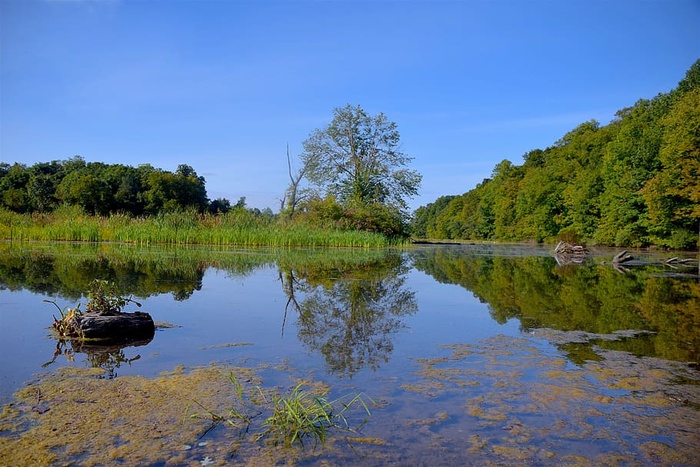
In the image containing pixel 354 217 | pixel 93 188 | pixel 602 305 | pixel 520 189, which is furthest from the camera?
pixel 520 189

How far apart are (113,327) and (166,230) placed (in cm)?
1985

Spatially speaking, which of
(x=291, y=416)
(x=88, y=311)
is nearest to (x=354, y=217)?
(x=88, y=311)

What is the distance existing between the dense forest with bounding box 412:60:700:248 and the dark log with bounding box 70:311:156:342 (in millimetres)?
28332

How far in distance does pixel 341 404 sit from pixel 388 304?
14.4 feet

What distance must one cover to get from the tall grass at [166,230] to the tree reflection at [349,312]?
12902 millimetres

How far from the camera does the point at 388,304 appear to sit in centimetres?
755

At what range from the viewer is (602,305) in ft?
25.7

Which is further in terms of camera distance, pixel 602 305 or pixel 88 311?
pixel 602 305

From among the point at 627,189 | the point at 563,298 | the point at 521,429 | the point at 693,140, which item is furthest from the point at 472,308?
the point at 627,189

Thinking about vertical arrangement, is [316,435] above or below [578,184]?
below

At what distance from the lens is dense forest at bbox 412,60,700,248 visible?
2716cm

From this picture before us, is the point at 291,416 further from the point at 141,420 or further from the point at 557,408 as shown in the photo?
the point at 557,408

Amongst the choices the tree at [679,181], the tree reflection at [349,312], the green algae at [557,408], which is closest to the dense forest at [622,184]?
the tree at [679,181]

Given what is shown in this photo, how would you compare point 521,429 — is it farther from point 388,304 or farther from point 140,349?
point 388,304
